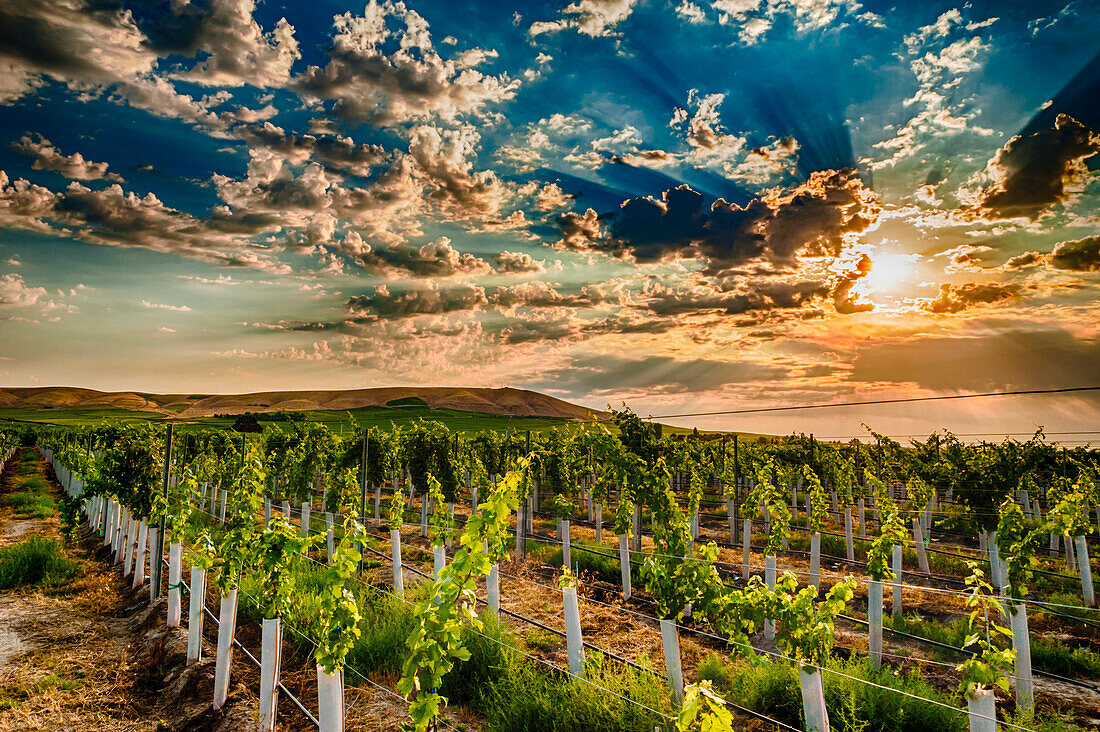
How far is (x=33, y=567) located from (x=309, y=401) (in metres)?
128

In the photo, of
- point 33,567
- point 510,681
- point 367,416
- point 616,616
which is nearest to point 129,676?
point 510,681

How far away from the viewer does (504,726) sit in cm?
685

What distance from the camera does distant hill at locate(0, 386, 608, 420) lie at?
130 m

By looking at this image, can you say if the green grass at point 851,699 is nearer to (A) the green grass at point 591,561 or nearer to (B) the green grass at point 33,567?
(A) the green grass at point 591,561

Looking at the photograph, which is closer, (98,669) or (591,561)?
(98,669)

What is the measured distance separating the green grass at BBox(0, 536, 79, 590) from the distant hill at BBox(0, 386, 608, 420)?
108881mm

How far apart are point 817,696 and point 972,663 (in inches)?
54.5

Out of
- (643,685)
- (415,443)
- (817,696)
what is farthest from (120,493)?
(817,696)

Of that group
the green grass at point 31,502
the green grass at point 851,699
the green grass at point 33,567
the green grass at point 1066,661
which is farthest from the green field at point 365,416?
the green grass at point 851,699

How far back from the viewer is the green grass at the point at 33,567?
1387 centimetres

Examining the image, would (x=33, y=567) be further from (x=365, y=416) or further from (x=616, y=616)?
(x=365, y=416)

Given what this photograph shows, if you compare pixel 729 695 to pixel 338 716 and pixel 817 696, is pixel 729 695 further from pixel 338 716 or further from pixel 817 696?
pixel 338 716

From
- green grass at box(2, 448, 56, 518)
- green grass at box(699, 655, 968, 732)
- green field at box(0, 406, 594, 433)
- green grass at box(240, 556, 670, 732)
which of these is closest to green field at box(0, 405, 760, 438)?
green field at box(0, 406, 594, 433)

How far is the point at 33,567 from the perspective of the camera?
14.4 meters
